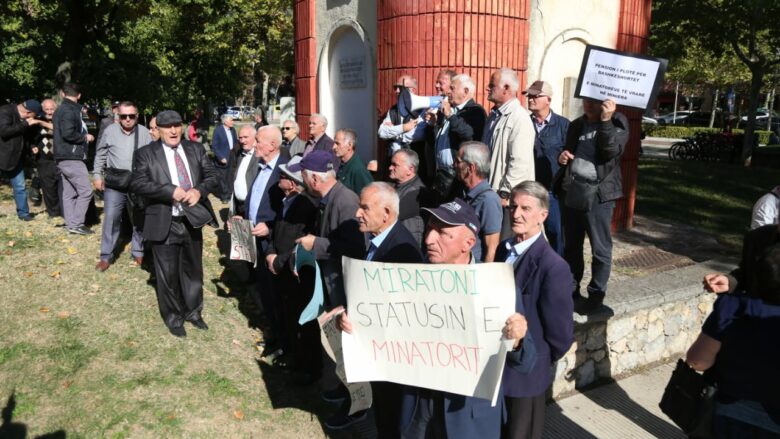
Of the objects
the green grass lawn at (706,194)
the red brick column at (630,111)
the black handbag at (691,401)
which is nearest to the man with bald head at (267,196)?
the black handbag at (691,401)

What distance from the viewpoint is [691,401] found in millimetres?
3061

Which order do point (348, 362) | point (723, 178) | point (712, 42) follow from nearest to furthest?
1. point (348, 362)
2. point (723, 178)
3. point (712, 42)

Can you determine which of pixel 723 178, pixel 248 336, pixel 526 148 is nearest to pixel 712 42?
pixel 723 178

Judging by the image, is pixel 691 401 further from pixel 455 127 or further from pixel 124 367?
pixel 124 367

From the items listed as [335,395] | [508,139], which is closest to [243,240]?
[335,395]

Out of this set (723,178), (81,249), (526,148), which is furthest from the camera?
(723,178)

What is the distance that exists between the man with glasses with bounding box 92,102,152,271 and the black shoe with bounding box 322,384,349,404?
355 cm

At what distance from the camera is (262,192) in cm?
540

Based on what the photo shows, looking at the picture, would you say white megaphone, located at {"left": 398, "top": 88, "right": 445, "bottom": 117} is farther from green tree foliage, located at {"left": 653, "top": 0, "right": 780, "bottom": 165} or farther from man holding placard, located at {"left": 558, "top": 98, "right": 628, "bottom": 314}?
green tree foliage, located at {"left": 653, "top": 0, "right": 780, "bottom": 165}

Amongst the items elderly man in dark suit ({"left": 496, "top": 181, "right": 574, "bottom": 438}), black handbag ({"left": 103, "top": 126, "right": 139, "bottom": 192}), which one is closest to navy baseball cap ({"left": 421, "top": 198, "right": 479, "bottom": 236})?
elderly man in dark suit ({"left": 496, "top": 181, "right": 574, "bottom": 438})

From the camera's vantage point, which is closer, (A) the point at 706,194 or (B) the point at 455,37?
(B) the point at 455,37

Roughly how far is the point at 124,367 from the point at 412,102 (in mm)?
3736

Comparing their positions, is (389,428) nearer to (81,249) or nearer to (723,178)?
(81,249)

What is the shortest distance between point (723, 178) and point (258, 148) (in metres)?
14.5
